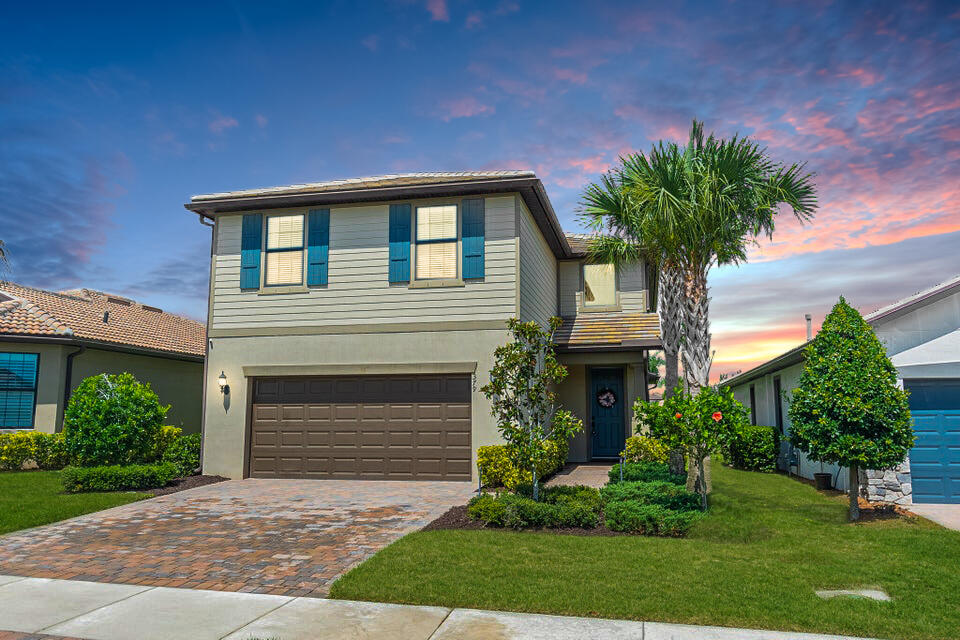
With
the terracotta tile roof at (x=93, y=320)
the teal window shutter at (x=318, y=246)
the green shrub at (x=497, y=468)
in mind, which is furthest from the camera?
the terracotta tile roof at (x=93, y=320)

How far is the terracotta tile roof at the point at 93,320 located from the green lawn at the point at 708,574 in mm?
14625

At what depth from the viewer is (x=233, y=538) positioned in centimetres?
854

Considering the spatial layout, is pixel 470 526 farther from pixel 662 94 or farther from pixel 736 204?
pixel 662 94

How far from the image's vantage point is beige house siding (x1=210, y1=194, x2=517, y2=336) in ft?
45.7

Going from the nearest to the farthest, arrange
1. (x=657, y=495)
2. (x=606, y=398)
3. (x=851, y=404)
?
(x=851, y=404) → (x=657, y=495) → (x=606, y=398)

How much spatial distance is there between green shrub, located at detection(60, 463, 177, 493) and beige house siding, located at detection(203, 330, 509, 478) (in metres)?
2.13

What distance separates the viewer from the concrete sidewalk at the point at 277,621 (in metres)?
4.97

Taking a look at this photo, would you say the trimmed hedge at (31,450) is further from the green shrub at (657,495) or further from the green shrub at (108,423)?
the green shrub at (657,495)

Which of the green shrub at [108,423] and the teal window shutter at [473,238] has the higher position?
the teal window shutter at [473,238]

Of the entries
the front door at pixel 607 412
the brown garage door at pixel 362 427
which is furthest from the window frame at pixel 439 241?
the front door at pixel 607 412

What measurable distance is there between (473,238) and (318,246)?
3783 millimetres

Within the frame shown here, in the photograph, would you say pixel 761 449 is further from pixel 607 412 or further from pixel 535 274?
pixel 535 274

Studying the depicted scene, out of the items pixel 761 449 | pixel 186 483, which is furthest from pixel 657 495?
pixel 186 483

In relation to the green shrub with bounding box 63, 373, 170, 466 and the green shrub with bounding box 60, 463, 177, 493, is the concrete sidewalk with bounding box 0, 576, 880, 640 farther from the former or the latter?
the green shrub with bounding box 63, 373, 170, 466
